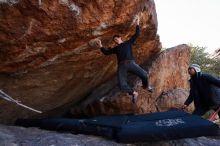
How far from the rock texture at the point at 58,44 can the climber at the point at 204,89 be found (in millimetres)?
2604

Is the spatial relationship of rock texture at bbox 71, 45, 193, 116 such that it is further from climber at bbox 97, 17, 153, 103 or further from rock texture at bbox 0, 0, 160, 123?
climber at bbox 97, 17, 153, 103

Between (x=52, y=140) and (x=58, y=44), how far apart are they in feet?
11.3

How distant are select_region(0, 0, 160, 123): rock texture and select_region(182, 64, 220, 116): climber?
2.60m

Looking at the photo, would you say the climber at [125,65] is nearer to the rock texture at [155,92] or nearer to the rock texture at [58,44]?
the rock texture at [58,44]

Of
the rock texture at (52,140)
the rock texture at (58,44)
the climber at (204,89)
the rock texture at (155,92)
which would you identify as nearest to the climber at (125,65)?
the rock texture at (58,44)

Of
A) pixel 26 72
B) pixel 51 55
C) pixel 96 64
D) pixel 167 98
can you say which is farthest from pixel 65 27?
pixel 167 98

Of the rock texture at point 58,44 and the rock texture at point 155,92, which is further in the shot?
the rock texture at point 155,92

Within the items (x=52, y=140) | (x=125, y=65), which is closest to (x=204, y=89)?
(x=125, y=65)

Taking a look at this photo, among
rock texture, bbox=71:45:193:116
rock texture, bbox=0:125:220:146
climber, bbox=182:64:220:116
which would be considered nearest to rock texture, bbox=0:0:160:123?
rock texture, bbox=71:45:193:116

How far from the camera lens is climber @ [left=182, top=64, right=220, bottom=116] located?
788 centimetres

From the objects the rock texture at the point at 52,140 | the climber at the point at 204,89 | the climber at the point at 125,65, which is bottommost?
the rock texture at the point at 52,140

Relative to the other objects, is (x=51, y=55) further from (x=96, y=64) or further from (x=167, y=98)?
(x=167, y=98)

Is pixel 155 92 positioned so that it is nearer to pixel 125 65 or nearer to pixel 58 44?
pixel 125 65

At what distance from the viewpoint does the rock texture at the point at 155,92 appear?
1188cm
